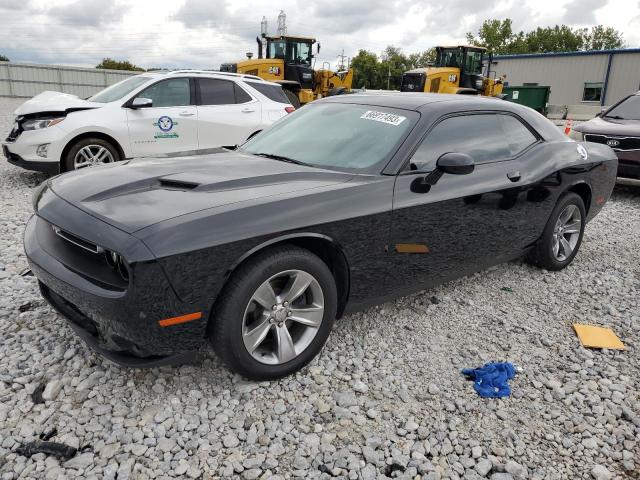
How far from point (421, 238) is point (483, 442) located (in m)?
1.27

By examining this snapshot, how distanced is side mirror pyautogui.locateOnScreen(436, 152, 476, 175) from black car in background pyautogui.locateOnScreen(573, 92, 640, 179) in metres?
5.57

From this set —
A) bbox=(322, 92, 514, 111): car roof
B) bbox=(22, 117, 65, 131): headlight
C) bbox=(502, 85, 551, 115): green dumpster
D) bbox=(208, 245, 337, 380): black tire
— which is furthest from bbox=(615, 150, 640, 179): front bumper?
bbox=(502, 85, 551, 115): green dumpster

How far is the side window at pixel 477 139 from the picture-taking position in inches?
137

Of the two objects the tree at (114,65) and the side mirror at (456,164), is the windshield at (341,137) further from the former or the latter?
the tree at (114,65)

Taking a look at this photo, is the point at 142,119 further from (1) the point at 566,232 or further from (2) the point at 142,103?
(1) the point at 566,232

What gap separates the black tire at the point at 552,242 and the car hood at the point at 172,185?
221cm

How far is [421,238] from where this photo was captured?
337 centimetres

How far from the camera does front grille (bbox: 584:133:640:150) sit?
7539 mm

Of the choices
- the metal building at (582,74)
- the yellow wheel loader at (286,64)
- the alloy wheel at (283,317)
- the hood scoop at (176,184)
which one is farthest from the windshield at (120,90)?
the metal building at (582,74)

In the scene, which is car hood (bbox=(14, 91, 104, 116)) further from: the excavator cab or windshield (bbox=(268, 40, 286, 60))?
windshield (bbox=(268, 40, 286, 60))

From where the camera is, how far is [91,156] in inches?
278

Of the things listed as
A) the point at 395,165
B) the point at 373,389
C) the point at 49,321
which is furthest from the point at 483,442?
the point at 49,321

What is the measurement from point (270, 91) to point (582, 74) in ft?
111

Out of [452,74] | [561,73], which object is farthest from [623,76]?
[452,74]
